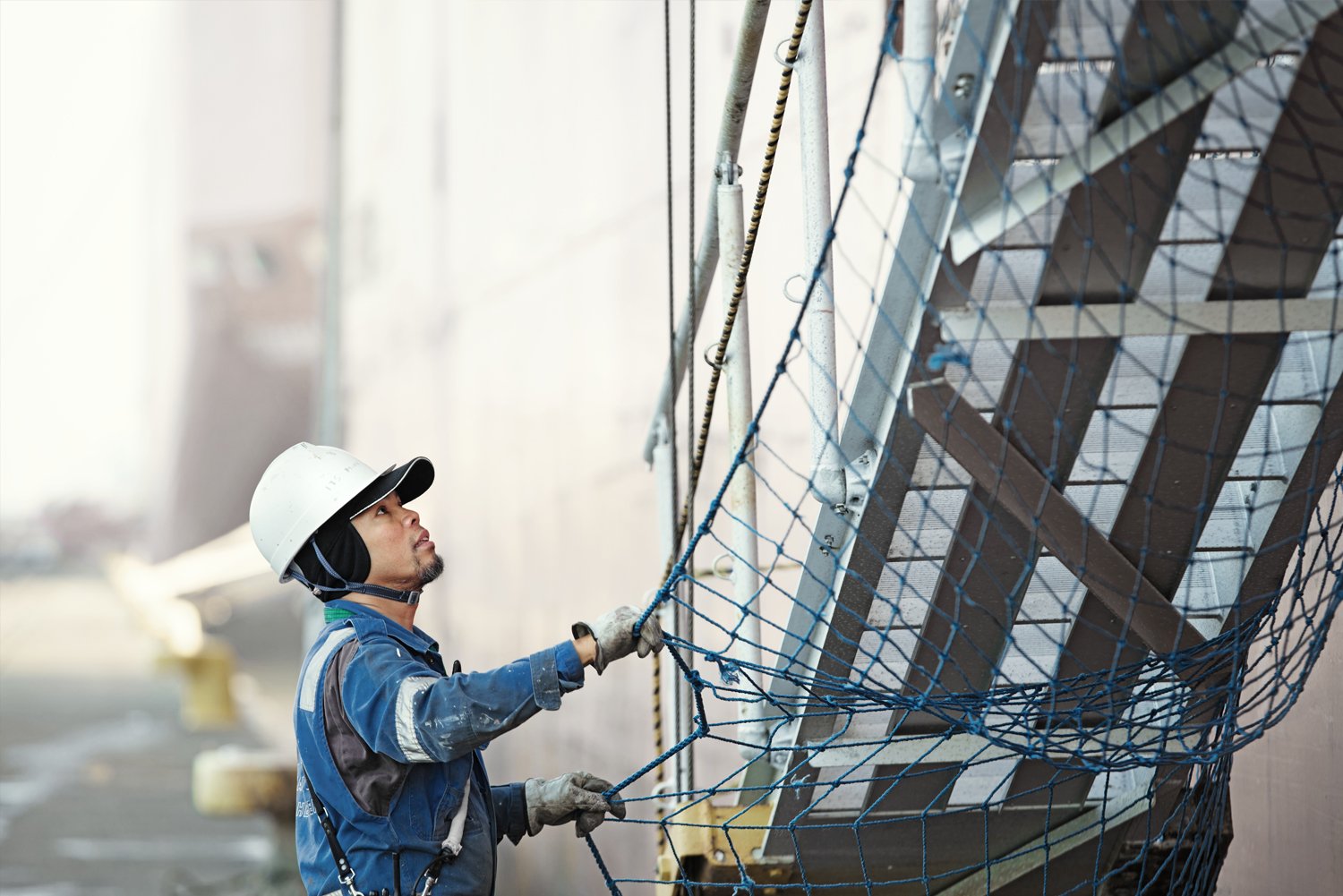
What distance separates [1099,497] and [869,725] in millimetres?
862

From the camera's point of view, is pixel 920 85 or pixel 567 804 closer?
pixel 920 85

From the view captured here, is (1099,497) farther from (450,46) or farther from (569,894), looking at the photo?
(450,46)

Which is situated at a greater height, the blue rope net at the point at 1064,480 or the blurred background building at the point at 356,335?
the blurred background building at the point at 356,335

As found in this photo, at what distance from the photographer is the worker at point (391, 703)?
8.18ft

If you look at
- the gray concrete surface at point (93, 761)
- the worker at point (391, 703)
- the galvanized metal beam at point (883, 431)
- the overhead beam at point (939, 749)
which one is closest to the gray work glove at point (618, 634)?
the worker at point (391, 703)

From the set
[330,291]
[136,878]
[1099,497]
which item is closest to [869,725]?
[1099,497]

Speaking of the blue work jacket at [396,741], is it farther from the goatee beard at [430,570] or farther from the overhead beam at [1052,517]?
the overhead beam at [1052,517]

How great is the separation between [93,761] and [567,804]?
2357 centimetres

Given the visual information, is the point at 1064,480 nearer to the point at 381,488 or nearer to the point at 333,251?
the point at 381,488

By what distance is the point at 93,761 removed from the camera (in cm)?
2350

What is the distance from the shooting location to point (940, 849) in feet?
11.6

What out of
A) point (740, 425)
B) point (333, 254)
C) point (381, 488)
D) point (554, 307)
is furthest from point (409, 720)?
point (333, 254)

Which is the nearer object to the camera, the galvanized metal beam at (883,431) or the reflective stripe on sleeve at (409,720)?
the galvanized metal beam at (883,431)

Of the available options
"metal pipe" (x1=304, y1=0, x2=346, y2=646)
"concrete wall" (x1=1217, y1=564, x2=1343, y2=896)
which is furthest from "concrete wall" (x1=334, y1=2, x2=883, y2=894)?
"metal pipe" (x1=304, y1=0, x2=346, y2=646)
